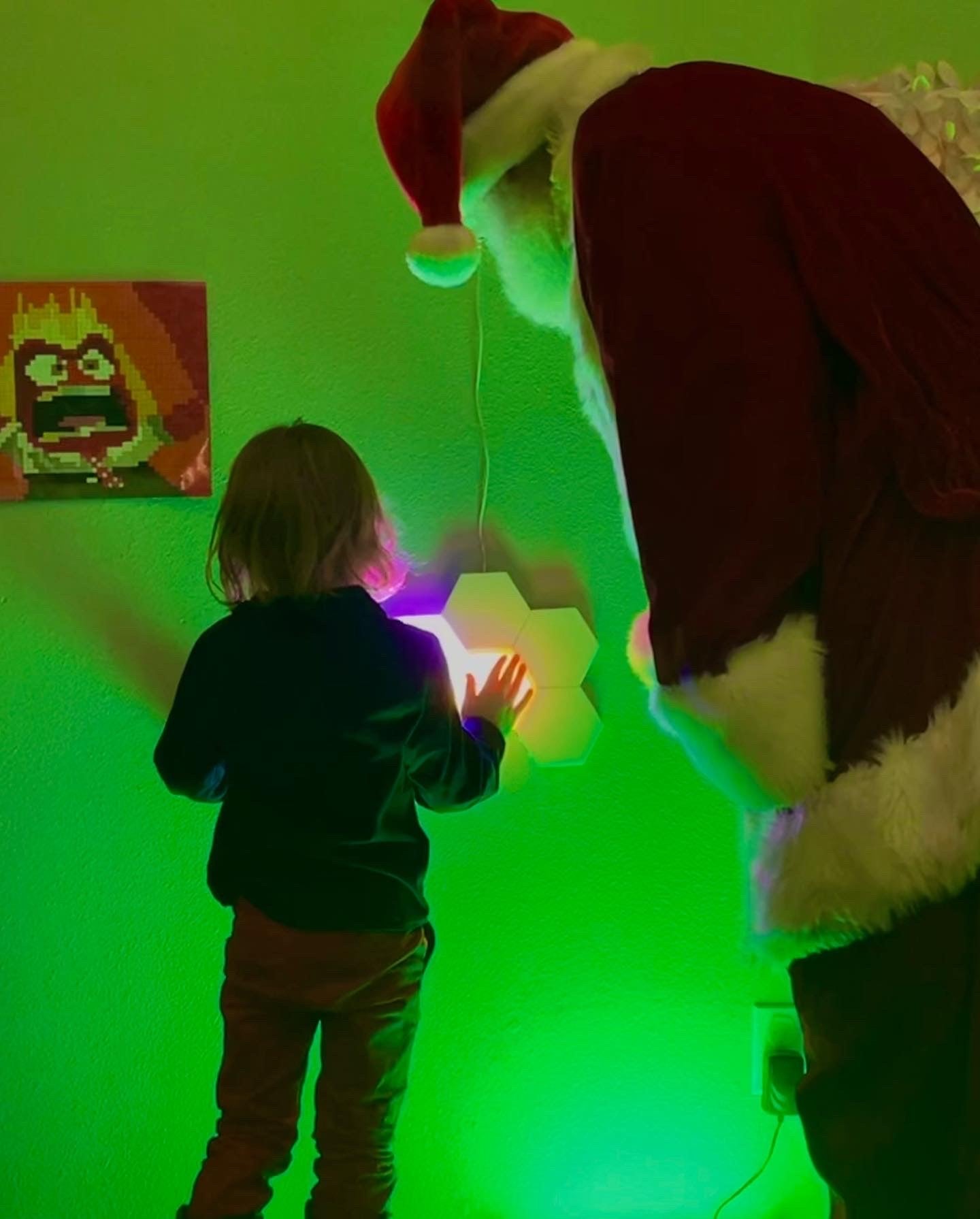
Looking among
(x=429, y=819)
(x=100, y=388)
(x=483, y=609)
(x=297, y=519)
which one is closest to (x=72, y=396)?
(x=100, y=388)

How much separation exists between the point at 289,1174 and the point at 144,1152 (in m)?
0.15

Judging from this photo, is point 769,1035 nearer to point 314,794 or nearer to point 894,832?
point 314,794

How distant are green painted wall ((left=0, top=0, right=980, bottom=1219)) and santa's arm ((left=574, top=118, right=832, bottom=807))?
558 mm

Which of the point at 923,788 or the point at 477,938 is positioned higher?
the point at 923,788

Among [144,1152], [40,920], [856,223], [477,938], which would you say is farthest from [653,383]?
[144,1152]

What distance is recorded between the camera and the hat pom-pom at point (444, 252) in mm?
858

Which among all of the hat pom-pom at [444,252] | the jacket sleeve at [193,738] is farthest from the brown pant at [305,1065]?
the hat pom-pom at [444,252]

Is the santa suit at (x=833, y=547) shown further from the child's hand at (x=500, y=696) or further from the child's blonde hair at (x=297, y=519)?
the child's hand at (x=500, y=696)

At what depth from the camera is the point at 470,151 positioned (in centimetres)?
88

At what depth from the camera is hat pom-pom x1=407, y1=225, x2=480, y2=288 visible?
0.86m

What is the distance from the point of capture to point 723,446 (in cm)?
69

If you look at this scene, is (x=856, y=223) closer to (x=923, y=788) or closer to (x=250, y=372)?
(x=923, y=788)

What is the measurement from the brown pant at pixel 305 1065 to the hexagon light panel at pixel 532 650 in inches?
10.9

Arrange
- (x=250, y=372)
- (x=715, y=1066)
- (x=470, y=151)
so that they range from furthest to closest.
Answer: (x=715, y=1066) < (x=250, y=372) < (x=470, y=151)
